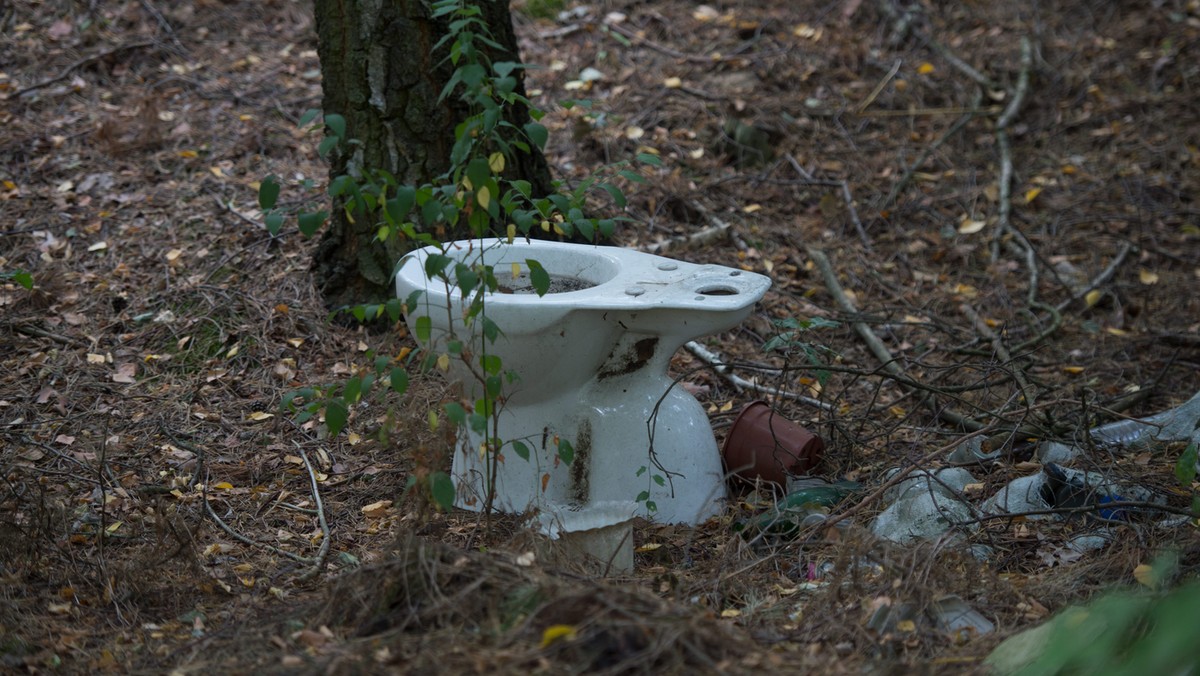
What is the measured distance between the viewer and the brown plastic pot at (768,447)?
8.61 ft

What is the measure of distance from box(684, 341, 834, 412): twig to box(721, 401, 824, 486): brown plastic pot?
23 cm

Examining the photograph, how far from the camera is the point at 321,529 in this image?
244 centimetres

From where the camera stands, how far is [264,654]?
177 centimetres

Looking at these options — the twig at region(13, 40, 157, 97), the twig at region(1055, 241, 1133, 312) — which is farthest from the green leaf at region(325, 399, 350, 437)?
the twig at region(13, 40, 157, 97)

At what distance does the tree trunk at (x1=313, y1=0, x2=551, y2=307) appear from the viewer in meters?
3.01

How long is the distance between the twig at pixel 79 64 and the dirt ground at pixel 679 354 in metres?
0.01

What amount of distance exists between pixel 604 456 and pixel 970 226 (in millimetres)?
2396

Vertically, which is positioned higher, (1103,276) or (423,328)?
(423,328)

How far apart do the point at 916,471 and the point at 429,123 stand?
5.37 ft

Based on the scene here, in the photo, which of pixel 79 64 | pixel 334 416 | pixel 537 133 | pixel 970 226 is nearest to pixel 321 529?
pixel 334 416

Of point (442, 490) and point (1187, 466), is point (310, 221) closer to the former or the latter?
point (442, 490)

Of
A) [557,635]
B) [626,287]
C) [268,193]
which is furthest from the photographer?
[626,287]

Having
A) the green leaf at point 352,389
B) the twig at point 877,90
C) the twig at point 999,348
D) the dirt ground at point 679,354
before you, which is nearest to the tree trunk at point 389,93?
the dirt ground at point 679,354

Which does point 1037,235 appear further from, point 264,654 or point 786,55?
point 264,654
